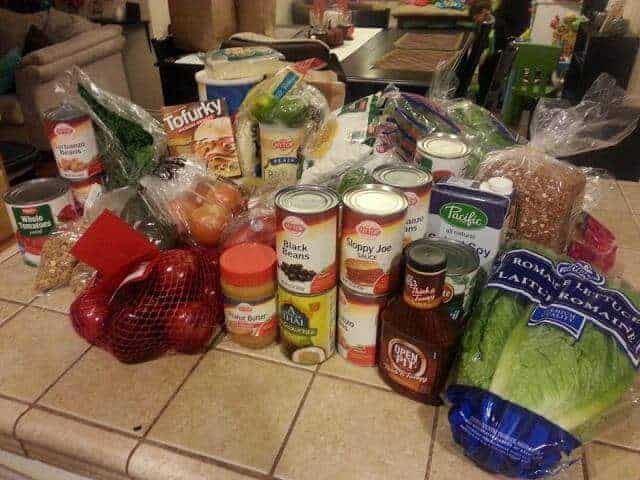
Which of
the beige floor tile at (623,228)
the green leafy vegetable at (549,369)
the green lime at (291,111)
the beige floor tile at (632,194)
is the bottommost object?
the beige floor tile at (623,228)

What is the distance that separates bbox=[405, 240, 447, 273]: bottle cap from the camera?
599mm

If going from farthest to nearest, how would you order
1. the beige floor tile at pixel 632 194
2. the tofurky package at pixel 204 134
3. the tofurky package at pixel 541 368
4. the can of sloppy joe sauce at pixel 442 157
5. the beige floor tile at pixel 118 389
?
the beige floor tile at pixel 632 194 < the tofurky package at pixel 204 134 < the can of sloppy joe sauce at pixel 442 157 < the beige floor tile at pixel 118 389 < the tofurky package at pixel 541 368

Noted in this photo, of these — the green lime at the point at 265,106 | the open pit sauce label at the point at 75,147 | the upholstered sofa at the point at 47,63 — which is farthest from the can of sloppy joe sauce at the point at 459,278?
the upholstered sofa at the point at 47,63

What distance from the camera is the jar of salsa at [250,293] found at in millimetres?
709

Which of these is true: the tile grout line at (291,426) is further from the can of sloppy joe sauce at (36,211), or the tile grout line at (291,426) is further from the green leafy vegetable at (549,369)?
the can of sloppy joe sauce at (36,211)

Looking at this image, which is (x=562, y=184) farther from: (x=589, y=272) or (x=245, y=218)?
(x=245, y=218)

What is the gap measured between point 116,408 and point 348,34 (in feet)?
6.68

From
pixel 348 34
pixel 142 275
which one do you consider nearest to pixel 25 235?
pixel 142 275

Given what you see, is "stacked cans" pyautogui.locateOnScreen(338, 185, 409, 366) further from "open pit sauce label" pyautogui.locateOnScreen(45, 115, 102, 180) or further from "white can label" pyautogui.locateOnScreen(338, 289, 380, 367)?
"open pit sauce label" pyautogui.locateOnScreen(45, 115, 102, 180)

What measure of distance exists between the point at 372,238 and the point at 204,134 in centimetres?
54

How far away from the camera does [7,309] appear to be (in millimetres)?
856

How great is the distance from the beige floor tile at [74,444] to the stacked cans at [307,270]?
251mm

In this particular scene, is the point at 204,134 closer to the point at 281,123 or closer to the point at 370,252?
the point at 281,123

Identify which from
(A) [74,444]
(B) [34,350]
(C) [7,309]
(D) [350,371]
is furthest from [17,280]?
(D) [350,371]
